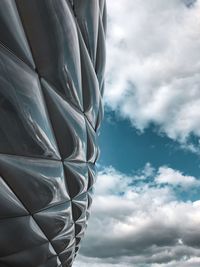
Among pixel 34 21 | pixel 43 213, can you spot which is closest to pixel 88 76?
pixel 34 21

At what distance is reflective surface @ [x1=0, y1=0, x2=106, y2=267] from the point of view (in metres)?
3.64

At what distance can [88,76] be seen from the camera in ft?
18.8

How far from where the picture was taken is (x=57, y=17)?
13.3ft

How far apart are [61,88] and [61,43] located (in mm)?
654

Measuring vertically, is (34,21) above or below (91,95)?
below

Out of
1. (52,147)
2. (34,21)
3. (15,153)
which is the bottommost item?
(15,153)

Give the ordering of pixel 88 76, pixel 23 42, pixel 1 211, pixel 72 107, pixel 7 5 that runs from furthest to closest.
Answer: pixel 88 76
pixel 72 107
pixel 1 211
pixel 23 42
pixel 7 5

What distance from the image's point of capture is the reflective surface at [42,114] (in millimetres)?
3637

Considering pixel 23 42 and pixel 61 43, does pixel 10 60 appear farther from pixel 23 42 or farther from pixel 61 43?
pixel 61 43

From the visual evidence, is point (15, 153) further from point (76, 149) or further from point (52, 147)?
point (76, 149)

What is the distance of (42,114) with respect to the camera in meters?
4.29

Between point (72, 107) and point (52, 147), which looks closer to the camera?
point (52, 147)

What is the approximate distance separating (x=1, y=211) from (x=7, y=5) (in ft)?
8.76

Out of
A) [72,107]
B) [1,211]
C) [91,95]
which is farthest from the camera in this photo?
[91,95]
